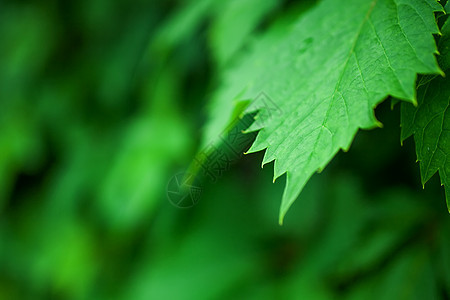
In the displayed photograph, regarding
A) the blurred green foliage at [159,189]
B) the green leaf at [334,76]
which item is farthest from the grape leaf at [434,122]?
the blurred green foliage at [159,189]

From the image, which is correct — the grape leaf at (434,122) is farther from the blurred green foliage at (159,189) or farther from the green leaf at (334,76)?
the blurred green foliage at (159,189)

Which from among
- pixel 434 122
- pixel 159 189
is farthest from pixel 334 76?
pixel 159 189

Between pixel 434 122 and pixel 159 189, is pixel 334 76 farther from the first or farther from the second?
pixel 159 189

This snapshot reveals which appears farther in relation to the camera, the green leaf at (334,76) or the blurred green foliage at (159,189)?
the blurred green foliage at (159,189)

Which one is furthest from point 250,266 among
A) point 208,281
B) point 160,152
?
point 160,152

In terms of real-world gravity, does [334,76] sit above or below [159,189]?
above

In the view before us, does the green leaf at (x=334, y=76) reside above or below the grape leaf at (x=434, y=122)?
above
